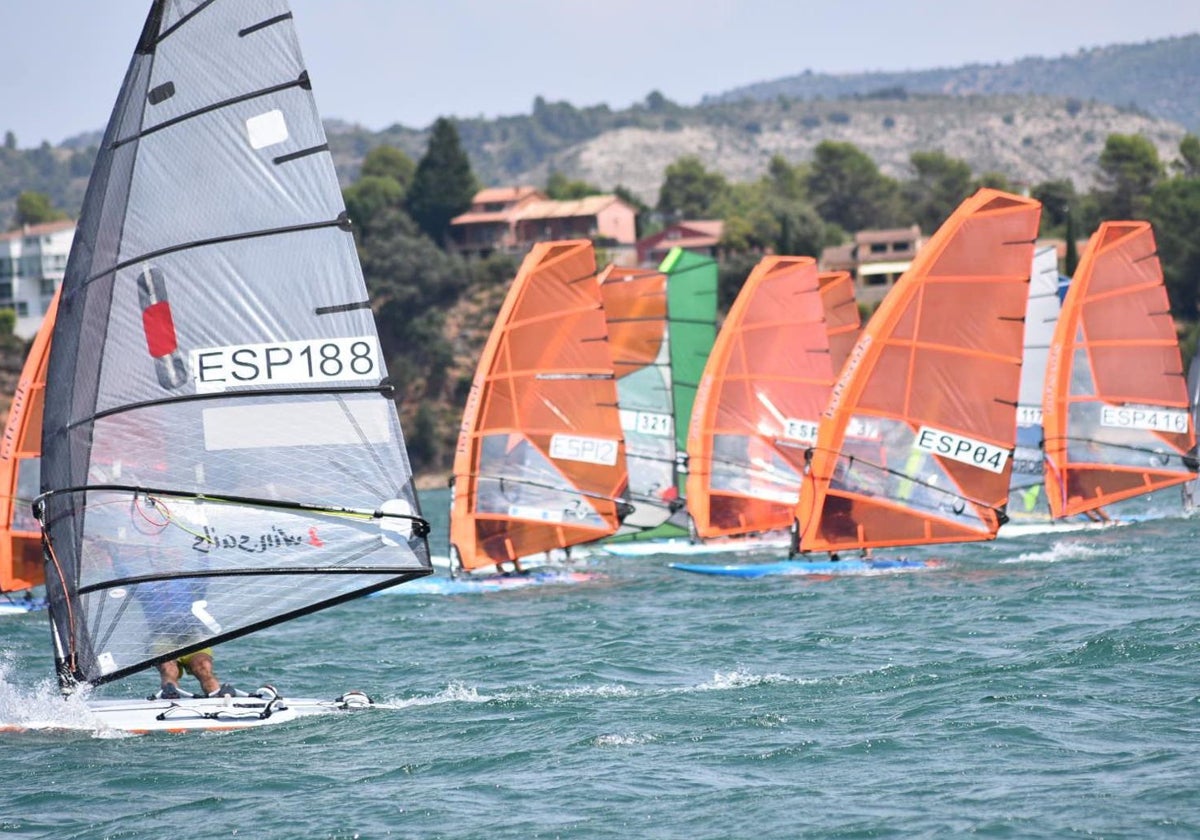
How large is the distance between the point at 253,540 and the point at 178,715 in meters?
1.64

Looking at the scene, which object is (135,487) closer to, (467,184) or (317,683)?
(317,683)

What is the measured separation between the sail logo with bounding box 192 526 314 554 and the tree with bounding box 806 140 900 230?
105 meters

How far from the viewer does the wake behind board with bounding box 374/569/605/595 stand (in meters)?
27.3

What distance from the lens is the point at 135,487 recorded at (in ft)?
49.3

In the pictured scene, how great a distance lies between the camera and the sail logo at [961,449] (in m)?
25.5

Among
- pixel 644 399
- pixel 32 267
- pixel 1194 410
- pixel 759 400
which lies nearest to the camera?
pixel 759 400

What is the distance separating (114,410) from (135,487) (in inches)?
24.9

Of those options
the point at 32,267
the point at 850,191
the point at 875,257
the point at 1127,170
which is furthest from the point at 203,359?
the point at 850,191

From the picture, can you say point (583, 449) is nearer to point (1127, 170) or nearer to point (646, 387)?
point (646, 387)

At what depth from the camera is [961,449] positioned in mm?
25578

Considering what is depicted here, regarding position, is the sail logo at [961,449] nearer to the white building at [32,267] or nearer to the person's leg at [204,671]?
the person's leg at [204,671]

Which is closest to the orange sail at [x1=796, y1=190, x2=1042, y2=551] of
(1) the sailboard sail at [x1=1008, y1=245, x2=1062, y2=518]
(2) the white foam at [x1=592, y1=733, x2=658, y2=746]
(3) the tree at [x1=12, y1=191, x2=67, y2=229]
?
(1) the sailboard sail at [x1=1008, y1=245, x2=1062, y2=518]

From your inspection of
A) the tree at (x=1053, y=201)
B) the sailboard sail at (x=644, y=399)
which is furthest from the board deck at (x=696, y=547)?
the tree at (x=1053, y=201)

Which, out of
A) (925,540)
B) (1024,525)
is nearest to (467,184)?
(1024,525)
